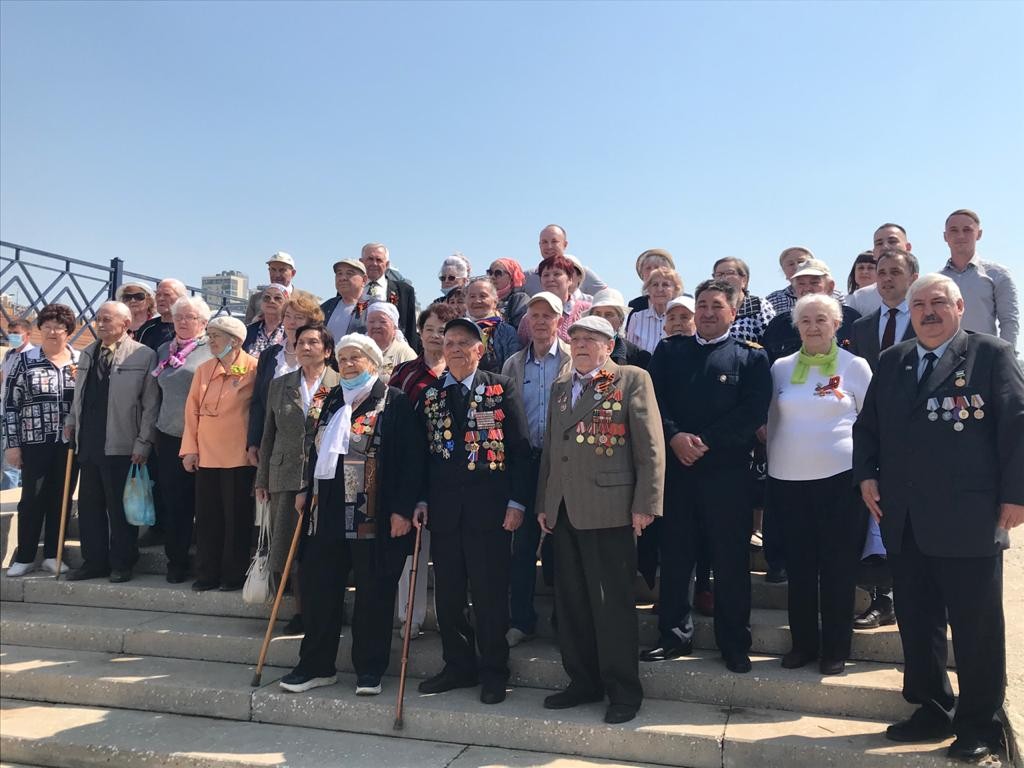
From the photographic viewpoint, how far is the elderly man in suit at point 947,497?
3.35m

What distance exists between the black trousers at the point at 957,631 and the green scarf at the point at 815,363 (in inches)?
35.9

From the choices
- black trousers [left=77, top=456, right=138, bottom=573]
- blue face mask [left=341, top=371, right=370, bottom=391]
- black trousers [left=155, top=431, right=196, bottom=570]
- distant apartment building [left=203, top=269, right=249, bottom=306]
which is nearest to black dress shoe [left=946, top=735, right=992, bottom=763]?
blue face mask [left=341, top=371, right=370, bottom=391]

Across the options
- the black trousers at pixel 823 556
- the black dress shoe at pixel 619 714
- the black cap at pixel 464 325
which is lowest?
the black dress shoe at pixel 619 714

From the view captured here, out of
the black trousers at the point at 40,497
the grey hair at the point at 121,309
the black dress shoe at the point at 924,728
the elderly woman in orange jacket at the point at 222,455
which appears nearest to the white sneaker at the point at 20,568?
the black trousers at the point at 40,497

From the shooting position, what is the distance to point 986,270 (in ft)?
17.9

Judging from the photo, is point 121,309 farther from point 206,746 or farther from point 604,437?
point 604,437

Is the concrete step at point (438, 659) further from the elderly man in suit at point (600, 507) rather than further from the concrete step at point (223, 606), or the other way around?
the elderly man in suit at point (600, 507)

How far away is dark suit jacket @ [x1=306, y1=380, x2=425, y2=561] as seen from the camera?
432 cm

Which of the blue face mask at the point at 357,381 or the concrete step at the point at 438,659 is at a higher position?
the blue face mask at the point at 357,381

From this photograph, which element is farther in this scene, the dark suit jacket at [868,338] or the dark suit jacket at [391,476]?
the dark suit jacket at [868,338]

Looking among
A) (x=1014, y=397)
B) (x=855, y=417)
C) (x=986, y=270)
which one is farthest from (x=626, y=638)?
(x=986, y=270)

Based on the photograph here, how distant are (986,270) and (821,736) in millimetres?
3517

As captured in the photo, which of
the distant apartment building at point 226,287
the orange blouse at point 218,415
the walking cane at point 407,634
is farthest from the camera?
the distant apartment building at point 226,287

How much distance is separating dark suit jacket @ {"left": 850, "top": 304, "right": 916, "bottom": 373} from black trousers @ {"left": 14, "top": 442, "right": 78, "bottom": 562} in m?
5.80
